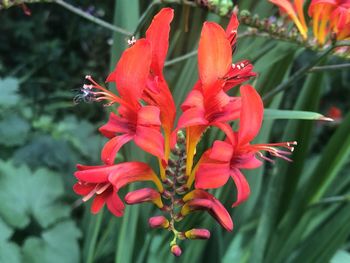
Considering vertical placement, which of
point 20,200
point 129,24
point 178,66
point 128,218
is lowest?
point 20,200

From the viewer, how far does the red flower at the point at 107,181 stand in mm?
896

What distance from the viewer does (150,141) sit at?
34.1 inches

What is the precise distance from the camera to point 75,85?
289 cm

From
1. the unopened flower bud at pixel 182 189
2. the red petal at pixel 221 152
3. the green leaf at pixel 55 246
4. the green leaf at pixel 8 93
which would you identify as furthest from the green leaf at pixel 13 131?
the red petal at pixel 221 152

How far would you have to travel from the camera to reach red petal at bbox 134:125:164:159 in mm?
861

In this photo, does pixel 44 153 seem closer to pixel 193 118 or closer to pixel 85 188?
pixel 85 188

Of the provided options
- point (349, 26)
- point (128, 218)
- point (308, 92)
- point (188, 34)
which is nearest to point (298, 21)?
point (349, 26)

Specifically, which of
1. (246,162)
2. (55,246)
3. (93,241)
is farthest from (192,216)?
(246,162)

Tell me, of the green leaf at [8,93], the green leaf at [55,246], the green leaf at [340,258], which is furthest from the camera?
the green leaf at [8,93]

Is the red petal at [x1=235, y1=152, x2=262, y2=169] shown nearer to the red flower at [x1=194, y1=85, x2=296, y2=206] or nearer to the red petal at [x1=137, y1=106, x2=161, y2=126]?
the red flower at [x1=194, y1=85, x2=296, y2=206]

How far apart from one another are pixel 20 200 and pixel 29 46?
50.2 inches

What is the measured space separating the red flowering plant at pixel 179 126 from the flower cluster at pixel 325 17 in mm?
258

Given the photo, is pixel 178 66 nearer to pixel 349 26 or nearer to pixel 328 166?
pixel 328 166

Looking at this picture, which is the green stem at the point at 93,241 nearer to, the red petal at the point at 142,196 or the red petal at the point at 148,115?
the red petal at the point at 142,196
